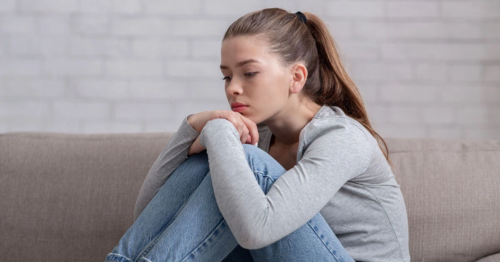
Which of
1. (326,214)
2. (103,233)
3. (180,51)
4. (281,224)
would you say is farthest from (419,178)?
(180,51)

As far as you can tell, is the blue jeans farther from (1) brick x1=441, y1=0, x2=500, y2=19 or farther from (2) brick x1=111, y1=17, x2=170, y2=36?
(1) brick x1=441, y1=0, x2=500, y2=19

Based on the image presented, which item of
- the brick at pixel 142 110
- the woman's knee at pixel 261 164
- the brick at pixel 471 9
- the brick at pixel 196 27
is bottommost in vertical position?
the brick at pixel 142 110

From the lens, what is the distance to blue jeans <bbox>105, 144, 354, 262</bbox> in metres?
1.10

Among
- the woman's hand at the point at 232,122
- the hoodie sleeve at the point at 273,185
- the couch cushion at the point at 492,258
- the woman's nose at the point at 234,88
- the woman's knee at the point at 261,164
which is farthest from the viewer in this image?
the couch cushion at the point at 492,258

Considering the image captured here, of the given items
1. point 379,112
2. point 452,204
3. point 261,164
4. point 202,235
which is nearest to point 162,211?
point 202,235

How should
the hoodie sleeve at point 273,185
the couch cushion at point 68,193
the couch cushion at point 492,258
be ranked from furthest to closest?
the couch cushion at point 68,193 → the couch cushion at point 492,258 → the hoodie sleeve at point 273,185

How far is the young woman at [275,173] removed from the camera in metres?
1.10

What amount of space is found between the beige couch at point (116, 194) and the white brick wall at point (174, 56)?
723 mm

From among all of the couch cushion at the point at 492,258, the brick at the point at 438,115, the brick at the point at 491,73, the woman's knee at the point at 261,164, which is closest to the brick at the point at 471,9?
the brick at the point at 491,73

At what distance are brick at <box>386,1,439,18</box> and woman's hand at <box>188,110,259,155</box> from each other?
148 centimetres

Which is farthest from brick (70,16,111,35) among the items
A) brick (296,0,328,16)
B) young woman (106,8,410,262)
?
young woman (106,8,410,262)

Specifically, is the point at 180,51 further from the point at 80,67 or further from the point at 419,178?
the point at 419,178

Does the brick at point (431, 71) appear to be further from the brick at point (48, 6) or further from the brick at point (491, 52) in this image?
the brick at point (48, 6)

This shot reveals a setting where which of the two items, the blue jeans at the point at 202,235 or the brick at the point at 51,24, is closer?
the blue jeans at the point at 202,235
